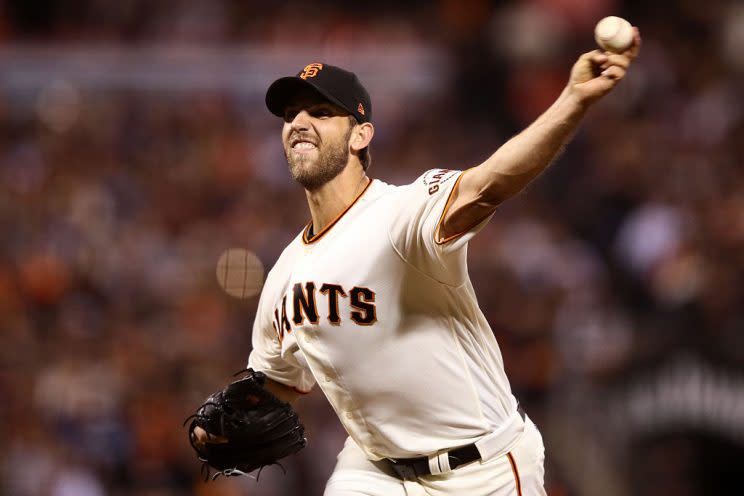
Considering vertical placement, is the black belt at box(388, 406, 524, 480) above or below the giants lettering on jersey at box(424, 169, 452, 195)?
below

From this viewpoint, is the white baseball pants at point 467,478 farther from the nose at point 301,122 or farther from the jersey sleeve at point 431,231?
the nose at point 301,122

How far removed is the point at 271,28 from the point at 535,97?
3.34m

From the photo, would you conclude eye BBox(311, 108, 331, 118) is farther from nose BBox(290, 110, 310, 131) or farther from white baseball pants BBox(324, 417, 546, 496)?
white baseball pants BBox(324, 417, 546, 496)

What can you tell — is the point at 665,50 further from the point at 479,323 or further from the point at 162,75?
the point at 479,323

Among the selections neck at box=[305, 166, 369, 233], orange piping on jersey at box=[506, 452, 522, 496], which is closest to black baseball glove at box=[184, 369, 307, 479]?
neck at box=[305, 166, 369, 233]

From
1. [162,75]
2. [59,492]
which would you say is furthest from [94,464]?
[162,75]

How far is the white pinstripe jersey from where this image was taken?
2.98 metres

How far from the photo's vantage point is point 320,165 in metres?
3.29

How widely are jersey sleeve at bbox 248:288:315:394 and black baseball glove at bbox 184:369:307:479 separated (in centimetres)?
13

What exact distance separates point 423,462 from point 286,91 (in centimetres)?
130

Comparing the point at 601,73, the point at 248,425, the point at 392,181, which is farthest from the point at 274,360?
the point at 392,181

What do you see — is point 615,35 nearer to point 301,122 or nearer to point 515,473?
point 301,122

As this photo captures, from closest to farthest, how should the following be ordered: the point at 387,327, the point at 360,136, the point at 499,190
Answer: the point at 499,190, the point at 387,327, the point at 360,136

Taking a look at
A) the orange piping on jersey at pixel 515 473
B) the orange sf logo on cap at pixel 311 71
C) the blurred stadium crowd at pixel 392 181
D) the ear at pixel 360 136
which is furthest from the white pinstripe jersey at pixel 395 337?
the blurred stadium crowd at pixel 392 181
